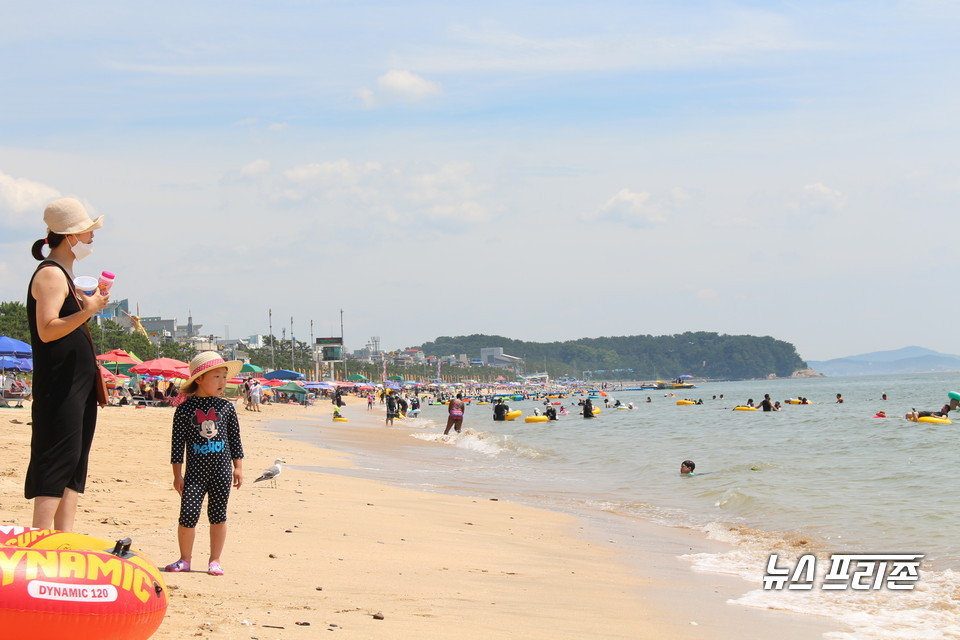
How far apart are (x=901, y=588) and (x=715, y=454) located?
1468 cm

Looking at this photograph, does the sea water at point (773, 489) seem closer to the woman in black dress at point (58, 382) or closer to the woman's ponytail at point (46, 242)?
the woman in black dress at point (58, 382)

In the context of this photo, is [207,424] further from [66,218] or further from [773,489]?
[773,489]

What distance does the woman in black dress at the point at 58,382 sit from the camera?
169 inches

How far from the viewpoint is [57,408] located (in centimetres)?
430

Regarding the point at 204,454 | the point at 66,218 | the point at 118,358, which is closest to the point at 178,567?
the point at 204,454

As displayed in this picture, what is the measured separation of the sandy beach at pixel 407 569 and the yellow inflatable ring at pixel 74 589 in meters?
0.47

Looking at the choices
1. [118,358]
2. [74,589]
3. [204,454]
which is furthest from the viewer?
[118,358]

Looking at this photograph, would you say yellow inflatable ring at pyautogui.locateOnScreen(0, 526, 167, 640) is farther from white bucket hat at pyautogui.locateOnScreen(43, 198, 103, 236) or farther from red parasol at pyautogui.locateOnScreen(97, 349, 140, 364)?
red parasol at pyautogui.locateOnScreen(97, 349, 140, 364)

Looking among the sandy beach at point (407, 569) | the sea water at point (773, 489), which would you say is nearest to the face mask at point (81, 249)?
the sandy beach at point (407, 569)

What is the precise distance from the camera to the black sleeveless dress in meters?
4.29

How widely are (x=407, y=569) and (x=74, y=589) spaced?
3.36 metres

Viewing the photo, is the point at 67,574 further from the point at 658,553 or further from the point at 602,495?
the point at 602,495

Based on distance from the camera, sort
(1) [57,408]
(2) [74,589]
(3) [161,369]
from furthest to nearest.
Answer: (3) [161,369] → (1) [57,408] → (2) [74,589]

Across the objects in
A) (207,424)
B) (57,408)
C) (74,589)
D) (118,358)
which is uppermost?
(118,358)
